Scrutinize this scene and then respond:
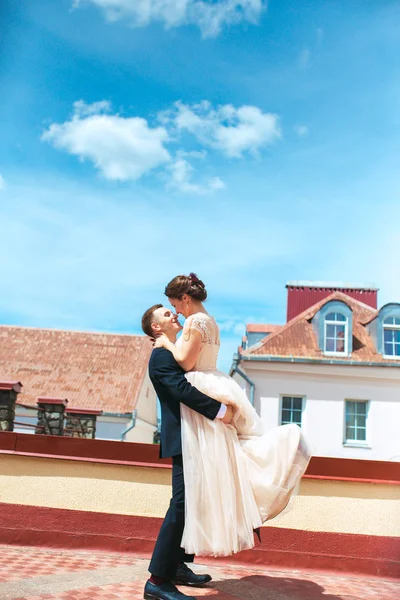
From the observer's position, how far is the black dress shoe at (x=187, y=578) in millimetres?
4656

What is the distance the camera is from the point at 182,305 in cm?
443

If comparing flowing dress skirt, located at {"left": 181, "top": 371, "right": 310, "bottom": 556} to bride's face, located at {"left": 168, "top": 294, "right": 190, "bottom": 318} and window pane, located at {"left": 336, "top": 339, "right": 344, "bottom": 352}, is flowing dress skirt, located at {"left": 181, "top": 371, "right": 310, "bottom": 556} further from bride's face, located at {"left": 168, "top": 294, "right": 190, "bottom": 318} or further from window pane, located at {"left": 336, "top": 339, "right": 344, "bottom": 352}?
window pane, located at {"left": 336, "top": 339, "right": 344, "bottom": 352}

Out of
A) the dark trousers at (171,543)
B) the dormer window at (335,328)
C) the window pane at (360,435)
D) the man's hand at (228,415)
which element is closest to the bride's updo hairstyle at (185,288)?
the man's hand at (228,415)

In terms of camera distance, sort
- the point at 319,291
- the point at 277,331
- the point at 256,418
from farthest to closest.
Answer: the point at 319,291 → the point at 277,331 → the point at 256,418

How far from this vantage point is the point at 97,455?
19.7 ft

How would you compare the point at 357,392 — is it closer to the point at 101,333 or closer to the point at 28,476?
the point at 101,333

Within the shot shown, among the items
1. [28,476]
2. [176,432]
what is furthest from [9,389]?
[176,432]

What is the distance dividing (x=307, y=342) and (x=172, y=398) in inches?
785

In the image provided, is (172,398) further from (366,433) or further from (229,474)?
(366,433)

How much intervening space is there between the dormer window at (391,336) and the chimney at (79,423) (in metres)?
12.5

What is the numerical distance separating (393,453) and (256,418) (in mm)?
19274

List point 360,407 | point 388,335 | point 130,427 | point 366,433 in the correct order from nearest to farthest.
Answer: point 366,433 → point 360,407 → point 388,335 → point 130,427

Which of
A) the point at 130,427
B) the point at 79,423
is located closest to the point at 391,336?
the point at 130,427

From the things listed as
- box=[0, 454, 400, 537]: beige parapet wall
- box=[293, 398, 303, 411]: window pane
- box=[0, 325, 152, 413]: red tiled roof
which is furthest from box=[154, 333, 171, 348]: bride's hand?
box=[0, 325, 152, 413]: red tiled roof
